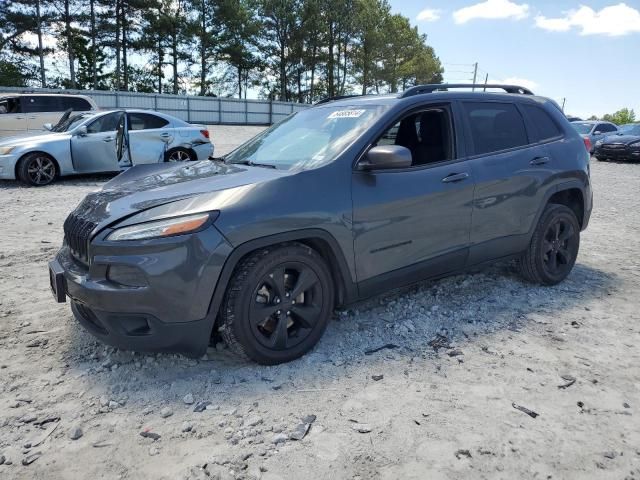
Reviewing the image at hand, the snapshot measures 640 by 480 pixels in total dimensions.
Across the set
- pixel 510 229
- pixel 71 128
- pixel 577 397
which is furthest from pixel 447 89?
pixel 71 128

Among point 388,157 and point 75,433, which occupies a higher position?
point 388,157

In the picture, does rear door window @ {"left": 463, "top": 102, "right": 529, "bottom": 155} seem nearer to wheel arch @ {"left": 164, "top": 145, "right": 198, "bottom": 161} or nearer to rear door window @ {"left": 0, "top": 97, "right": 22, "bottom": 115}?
wheel arch @ {"left": 164, "top": 145, "right": 198, "bottom": 161}

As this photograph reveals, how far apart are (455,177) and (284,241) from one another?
1.49m

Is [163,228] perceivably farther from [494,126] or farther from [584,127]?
[584,127]

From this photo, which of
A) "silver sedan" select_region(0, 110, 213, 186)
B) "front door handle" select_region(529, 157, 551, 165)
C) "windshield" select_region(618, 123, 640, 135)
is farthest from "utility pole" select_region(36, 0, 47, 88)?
"front door handle" select_region(529, 157, 551, 165)

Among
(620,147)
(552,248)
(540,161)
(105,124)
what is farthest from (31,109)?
(620,147)

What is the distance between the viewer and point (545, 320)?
12.8ft

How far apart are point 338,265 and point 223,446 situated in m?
1.28

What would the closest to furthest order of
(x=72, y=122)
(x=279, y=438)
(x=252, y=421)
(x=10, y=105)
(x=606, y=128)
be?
1. (x=279, y=438)
2. (x=252, y=421)
3. (x=72, y=122)
4. (x=10, y=105)
5. (x=606, y=128)

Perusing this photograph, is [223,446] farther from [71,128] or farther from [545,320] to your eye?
[71,128]

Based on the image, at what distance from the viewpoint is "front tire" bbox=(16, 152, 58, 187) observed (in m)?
9.76

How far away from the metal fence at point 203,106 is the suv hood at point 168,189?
25.9 metres

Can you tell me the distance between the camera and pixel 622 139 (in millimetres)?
18938

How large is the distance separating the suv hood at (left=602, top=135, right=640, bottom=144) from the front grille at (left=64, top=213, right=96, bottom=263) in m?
20.2
